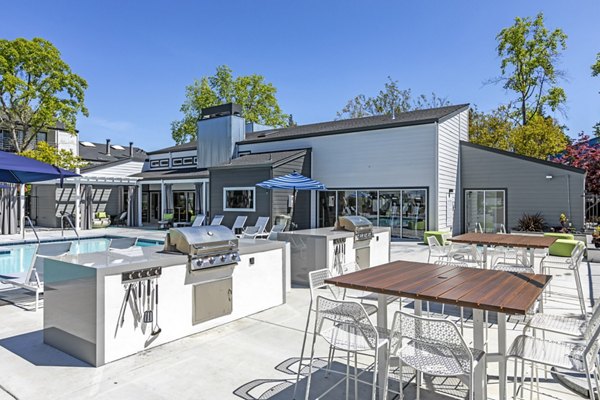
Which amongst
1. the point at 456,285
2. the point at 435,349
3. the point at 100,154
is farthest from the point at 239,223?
the point at 100,154

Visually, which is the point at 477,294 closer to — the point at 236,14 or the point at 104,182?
the point at 236,14

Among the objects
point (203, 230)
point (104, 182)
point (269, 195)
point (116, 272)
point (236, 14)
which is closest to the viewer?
point (116, 272)

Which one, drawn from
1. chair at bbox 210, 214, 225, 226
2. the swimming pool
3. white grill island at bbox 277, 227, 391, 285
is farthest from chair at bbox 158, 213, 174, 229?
white grill island at bbox 277, 227, 391, 285

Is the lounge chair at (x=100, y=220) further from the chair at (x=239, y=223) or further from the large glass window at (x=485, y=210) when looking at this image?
the large glass window at (x=485, y=210)

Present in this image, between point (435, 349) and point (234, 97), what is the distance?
1281 inches

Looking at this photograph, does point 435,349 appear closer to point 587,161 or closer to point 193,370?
point 193,370

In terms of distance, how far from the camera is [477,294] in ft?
8.96

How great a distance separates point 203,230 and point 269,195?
10.4m

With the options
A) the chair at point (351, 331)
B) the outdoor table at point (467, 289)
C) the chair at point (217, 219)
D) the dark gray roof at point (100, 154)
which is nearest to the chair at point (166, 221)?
the chair at point (217, 219)

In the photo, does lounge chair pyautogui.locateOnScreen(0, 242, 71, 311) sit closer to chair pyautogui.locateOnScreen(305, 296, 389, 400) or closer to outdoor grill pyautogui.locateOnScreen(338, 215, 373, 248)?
chair pyautogui.locateOnScreen(305, 296, 389, 400)

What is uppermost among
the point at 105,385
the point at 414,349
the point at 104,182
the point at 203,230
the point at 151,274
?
the point at 104,182

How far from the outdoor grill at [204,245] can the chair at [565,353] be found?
9.89 feet

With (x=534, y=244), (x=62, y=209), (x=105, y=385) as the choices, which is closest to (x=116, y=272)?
(x=105, y=385)

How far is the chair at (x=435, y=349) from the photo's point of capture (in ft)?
7.53
